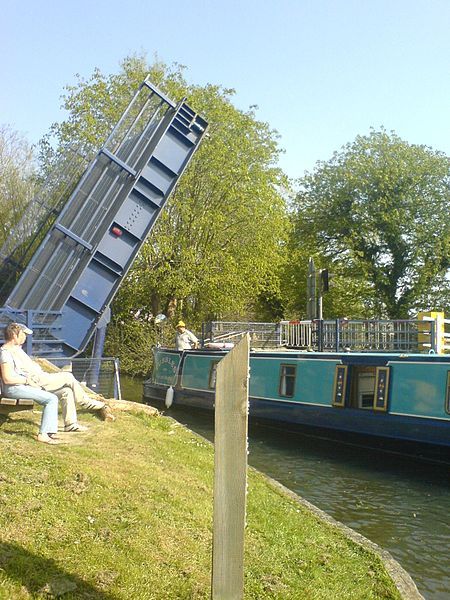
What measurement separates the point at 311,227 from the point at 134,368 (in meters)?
13.3

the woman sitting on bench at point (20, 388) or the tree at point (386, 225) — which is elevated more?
the tree at point (386, 225)

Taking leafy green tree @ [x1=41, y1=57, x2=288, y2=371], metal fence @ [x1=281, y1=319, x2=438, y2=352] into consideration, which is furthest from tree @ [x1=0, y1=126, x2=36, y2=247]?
metal fence @ [x1=281, y1=319, x2=438, y2=352]

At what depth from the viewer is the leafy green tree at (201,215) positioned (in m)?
26.9

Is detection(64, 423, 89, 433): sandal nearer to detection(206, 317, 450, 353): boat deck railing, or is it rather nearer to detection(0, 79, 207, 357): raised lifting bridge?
detection(0, 79, 207, 357): raised lifting bridge

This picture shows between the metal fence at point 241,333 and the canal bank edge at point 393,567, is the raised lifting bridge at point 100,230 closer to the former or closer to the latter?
the metal fence at point 241,333

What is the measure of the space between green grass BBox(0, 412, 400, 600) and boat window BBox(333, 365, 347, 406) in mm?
6203

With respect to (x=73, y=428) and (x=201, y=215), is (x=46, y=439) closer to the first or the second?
(x=73, y=428)

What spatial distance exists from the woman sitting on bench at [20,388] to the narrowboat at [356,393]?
694 cm

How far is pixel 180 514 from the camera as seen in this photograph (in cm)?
568

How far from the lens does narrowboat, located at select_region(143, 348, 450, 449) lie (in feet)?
39.3

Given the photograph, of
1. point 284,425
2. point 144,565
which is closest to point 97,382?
point 284,425

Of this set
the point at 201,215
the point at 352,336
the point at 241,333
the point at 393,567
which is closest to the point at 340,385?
the point at 352,336

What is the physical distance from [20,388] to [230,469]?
450 cm

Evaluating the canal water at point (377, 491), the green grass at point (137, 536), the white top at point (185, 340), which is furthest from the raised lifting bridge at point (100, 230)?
the white top at point (185, 340)
